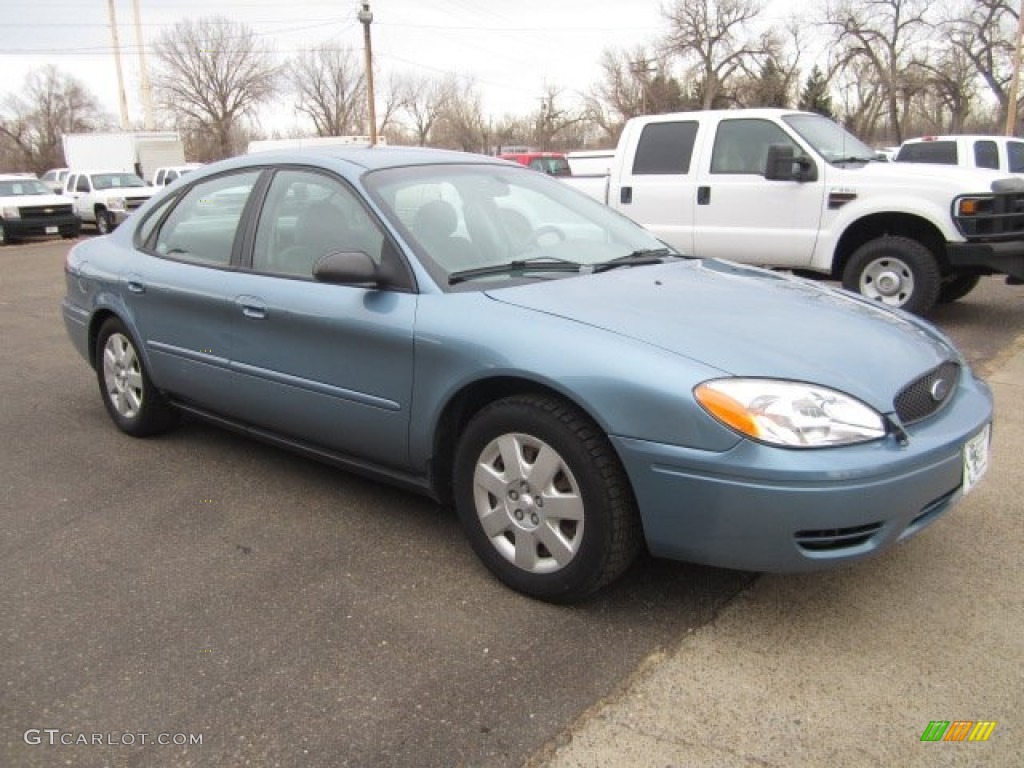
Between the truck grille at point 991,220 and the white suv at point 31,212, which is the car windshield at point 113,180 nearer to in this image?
the white suv at point 31,212

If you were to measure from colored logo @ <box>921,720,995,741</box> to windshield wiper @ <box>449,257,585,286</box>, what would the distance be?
6.45ft

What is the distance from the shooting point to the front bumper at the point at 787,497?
2383 mm

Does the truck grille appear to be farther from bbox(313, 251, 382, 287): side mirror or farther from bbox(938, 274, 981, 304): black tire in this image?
bbox(313, 251, 382, 287): side mirror

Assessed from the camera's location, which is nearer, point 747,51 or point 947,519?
point 947,519

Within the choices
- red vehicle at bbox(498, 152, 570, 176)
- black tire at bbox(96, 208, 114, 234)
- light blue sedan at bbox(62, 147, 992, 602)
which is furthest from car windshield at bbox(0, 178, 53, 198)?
light blue sedan at bbox(62, 147, 992, 602)

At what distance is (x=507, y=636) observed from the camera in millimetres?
2709

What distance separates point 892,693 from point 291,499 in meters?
2.59

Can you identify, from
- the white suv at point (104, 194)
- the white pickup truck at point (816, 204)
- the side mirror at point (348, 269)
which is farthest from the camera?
the white suv at point (104, 194)

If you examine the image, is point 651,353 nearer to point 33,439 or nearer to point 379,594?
point 379,594

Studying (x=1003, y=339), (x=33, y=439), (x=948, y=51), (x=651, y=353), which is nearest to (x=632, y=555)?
(x=651, y=353)

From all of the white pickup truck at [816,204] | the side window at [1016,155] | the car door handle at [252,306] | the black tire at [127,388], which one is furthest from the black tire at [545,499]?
the side window at [1016,155]

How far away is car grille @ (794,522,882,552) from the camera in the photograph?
245cm

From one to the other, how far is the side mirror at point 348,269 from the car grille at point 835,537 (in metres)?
1.73

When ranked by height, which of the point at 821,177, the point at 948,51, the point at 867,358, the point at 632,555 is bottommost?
the point at 632,555
